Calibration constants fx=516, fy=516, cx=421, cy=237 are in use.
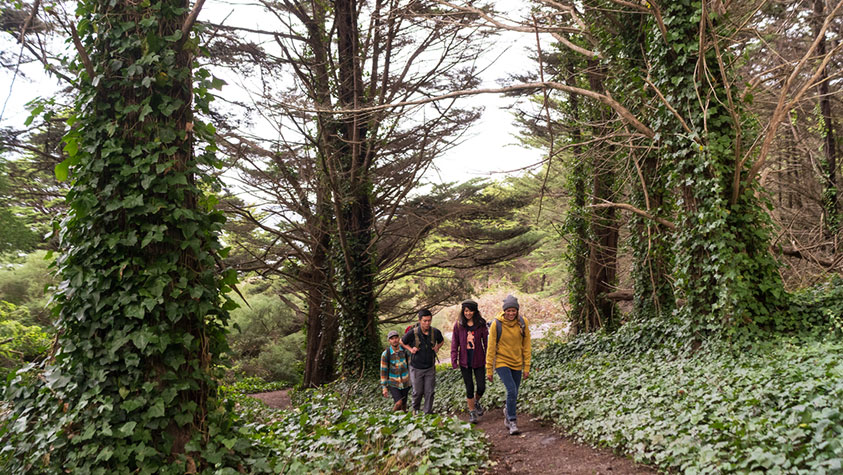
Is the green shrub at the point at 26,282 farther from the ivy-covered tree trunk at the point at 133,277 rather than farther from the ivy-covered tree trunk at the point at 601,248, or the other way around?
the ivy-covered tree trunk at the point at 601,248

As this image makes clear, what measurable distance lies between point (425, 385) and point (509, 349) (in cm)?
146

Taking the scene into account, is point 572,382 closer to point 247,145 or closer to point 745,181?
point 745,181

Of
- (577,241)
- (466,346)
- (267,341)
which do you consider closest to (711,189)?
(466,346)

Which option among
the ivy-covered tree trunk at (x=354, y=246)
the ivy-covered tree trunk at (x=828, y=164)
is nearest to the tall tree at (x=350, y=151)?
the ivy-covered tree trunk at (x=354, y=246)

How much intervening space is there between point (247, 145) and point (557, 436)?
898cm

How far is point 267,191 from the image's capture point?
11.2 m

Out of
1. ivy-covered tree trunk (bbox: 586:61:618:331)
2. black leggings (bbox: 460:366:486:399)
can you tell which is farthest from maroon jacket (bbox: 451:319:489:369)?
ivy-covered tree trunk (bbox: 586:61:618:331)

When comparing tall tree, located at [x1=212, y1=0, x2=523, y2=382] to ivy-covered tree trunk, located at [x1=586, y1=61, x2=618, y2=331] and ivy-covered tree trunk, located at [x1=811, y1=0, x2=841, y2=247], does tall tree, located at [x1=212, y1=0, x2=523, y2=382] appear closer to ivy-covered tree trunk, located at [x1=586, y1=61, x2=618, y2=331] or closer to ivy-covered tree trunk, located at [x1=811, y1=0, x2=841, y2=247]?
ivy-covered tree trunk, located at [x1=586, y1=61, x2=618, y2=331]

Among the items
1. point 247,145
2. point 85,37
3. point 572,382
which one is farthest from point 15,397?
point 247,145

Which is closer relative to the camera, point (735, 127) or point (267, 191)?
point (735, 127)

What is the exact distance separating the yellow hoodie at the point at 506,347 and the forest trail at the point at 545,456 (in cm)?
88

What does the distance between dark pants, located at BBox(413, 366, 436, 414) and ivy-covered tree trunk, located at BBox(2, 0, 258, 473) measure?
11.5 feet

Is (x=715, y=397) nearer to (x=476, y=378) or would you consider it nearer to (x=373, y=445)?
(x=476, y=378)

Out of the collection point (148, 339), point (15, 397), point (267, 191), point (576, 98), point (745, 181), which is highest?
point (576, 98)
